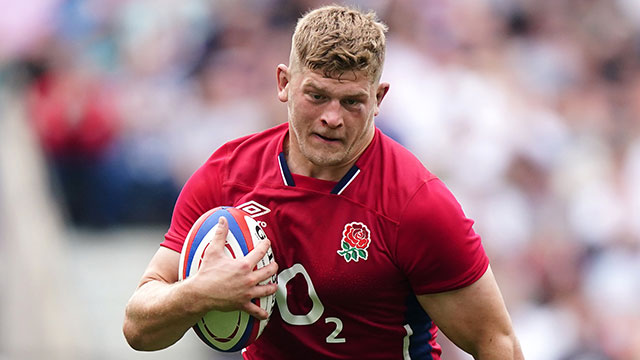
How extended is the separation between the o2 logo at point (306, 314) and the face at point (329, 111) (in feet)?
1.43

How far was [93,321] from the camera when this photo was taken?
8.26 m

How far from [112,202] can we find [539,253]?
11.5 ft

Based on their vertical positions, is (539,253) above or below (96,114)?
below

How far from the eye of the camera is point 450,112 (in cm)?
829

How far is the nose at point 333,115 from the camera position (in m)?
3.56

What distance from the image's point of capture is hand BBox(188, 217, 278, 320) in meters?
3.46

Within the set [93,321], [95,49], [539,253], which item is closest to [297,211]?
[539,253]

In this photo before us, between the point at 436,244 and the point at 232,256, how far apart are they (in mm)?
756

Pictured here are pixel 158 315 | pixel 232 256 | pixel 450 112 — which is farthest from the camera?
pixel 450 112

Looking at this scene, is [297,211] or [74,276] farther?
[74,276]

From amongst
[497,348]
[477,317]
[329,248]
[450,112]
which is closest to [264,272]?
[329,248]

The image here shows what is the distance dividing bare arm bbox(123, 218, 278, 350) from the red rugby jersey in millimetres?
231

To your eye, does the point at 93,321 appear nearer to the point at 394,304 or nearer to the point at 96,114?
the point at 96,114

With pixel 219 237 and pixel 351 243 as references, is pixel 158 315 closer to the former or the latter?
pixel 219 237
